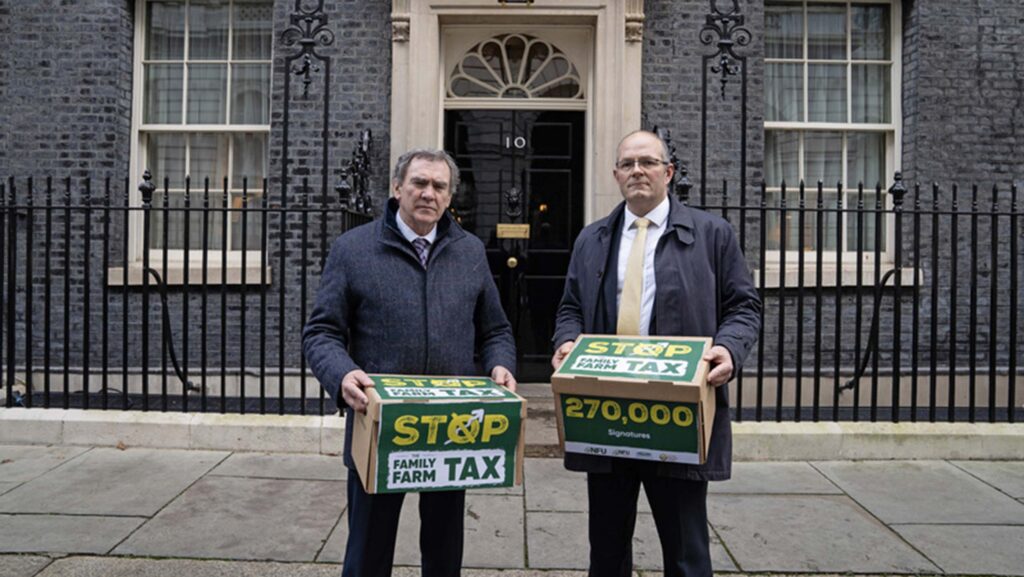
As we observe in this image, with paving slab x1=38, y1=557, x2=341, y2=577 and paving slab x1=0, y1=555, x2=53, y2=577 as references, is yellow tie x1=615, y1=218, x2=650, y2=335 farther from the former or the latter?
paving slab x1=0, y1=555, x2=53, y2=577

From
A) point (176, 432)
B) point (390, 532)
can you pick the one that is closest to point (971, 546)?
point (390, 532)

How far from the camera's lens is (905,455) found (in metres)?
5.16

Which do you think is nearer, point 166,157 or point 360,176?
point 360,176

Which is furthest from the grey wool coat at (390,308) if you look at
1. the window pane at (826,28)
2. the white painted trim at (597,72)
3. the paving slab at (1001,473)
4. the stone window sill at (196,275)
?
the window pane at (826,28)

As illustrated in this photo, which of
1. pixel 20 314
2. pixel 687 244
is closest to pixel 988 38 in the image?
pixel 687 244

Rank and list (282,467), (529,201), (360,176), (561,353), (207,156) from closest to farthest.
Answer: (561,353) < (282,467) < (360,176) < (529,201) < (207,156)

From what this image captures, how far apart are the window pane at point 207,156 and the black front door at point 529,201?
2.26 meters

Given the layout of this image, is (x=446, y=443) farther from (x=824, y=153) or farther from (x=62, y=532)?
(x=824, y=153)

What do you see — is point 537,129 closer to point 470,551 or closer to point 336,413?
point 336,413

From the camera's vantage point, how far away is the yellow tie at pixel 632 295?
252 cm

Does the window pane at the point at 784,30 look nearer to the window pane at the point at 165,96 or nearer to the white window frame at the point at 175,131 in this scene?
the white window frame at the point at 175,131

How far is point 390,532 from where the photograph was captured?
2518 millimetres

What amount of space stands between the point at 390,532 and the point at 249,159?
5.53 metres

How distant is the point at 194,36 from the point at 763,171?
5460 mm
